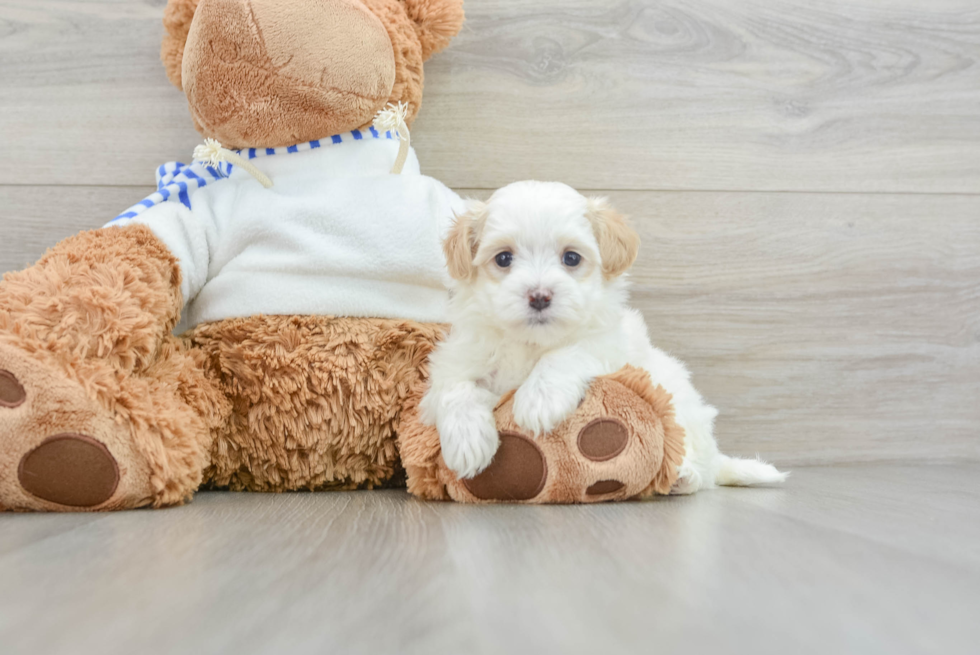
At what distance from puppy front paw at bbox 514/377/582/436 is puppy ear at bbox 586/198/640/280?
24cm

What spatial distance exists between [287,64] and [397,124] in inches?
8.7

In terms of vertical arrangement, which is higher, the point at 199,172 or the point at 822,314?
the point at 199,172

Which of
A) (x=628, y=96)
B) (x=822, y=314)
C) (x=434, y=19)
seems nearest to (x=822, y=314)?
(x=822, y=314)

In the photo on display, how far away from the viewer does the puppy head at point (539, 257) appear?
43.6 inches

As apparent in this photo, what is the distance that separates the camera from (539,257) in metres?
1.15

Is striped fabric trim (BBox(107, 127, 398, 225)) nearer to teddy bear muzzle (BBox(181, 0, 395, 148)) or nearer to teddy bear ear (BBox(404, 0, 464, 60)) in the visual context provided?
teddy bear muzzle (BBox(181, 0, 395, 148))

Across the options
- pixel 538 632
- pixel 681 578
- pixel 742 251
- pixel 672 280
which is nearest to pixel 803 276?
pixel 742 251

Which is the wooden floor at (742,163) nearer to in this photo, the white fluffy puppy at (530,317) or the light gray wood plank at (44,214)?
the light gray wood plank at (44,214)

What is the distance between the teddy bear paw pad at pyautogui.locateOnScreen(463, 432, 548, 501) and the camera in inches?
41.8

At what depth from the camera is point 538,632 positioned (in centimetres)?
53

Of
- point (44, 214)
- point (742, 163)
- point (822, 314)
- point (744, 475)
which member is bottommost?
point (744, 475)

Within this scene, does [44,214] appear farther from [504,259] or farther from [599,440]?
[599,440]

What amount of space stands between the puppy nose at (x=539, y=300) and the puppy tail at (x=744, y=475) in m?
0.54

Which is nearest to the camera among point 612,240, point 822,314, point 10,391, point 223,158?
point 10,391
